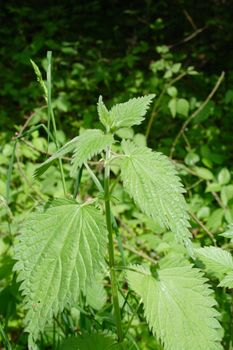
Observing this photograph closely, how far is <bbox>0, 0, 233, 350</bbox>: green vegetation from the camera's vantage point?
92cm

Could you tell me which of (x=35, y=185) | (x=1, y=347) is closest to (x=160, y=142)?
(x=35, y=185)

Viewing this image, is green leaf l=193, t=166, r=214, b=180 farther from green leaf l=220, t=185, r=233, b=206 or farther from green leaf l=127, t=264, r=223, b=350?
green leaf l=127, t=264, r=223, b=350

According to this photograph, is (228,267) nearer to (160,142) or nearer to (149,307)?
(149,307)

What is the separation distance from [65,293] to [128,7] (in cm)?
511

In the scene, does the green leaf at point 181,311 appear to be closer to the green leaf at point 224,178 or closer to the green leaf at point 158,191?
the green leaf at point 158,191

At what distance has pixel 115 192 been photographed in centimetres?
246

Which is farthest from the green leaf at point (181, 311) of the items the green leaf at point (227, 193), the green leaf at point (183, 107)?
the green leaf at point (183, 107)

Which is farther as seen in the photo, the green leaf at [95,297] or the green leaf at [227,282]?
the green leaf at [95,297]

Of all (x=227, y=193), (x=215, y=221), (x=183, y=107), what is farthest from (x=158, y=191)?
A: (x=183, y=107)

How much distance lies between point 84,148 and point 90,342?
19.4 inches

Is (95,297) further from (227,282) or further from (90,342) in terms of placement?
(227,282)

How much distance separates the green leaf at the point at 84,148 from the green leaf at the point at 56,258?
0.11m

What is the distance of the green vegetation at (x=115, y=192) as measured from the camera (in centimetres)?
92

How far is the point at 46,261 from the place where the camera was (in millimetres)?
918
